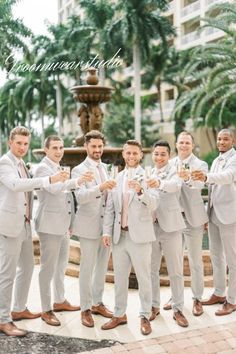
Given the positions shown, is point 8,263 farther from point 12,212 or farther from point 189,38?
point 189,38

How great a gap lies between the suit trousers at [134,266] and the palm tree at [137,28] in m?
21.5

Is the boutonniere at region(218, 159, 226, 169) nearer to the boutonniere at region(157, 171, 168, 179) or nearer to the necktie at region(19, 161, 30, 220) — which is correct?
the boutonniere at region(157, 171, 168, 179)

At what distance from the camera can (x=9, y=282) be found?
4.64m

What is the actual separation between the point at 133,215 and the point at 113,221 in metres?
0.24

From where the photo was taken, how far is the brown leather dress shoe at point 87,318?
4.75 meters

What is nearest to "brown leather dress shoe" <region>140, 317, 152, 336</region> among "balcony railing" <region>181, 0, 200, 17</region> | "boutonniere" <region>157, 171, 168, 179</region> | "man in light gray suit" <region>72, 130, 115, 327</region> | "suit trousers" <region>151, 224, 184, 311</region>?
"suit trousers" <region>151, 224, 184, 311</region>

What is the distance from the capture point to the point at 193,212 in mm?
5082

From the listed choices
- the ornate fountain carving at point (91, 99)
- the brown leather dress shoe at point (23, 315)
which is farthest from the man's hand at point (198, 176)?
the ornate fountain carving at point (91, 99)

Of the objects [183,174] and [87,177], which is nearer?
[87,177]

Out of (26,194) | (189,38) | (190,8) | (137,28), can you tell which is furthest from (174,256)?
(189,38)

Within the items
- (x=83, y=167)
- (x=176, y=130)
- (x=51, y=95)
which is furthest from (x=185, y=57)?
(x=83, y=167)

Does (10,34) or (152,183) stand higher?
(10,34)

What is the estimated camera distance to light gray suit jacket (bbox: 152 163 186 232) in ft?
15.4

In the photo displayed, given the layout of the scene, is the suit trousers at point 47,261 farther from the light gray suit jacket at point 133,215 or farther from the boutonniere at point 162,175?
the boutonniere at point 162,175
